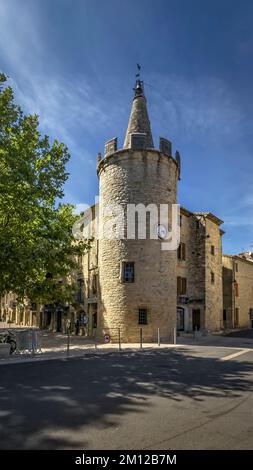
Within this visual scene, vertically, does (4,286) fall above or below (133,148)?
below

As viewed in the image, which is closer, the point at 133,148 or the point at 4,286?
the point at 4,286

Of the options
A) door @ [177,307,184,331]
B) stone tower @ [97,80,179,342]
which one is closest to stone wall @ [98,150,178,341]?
stone tower @ [97,80,179,342]

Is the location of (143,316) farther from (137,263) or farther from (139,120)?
(139,120)

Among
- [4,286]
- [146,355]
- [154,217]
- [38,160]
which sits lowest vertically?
[146,355]

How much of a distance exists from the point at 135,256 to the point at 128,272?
1.07 metres

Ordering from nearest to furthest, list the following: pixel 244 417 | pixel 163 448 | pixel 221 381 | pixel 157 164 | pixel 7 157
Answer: pixel 163 448 < pixel 244 417 < pixel 221 381 < pixel 7 157 < pixel 157 164

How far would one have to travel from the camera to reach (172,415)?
6.64 m

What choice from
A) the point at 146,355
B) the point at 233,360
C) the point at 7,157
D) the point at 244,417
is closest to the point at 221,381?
the point at 244,417

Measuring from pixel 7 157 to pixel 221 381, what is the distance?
11.3 metres

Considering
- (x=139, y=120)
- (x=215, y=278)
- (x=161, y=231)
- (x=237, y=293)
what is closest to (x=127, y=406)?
(x=161, y=231)

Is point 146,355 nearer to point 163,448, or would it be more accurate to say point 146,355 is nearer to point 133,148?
point 163,448

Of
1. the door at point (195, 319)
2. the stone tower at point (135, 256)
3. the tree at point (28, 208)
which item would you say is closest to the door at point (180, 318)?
the door at point (195, 319)

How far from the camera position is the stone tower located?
21.5 meters

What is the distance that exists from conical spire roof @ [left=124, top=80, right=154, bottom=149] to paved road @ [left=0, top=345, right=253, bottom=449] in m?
16.1
